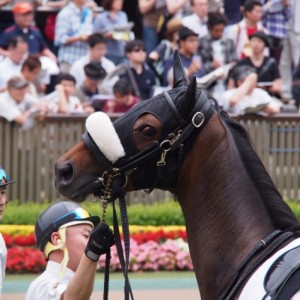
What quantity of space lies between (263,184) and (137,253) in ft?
24.6

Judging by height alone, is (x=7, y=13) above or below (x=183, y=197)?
below

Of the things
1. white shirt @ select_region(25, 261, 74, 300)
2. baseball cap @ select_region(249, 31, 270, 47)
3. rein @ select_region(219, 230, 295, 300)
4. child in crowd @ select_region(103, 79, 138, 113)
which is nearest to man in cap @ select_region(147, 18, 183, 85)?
baseball cap @ select_region(249, 31, 270, 47)

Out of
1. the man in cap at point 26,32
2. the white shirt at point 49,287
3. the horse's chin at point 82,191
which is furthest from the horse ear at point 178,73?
the man in cap at point 26,32

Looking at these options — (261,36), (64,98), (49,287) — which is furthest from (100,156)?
(261,36)

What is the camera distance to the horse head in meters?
4.75

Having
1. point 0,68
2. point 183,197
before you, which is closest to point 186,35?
point 0,68

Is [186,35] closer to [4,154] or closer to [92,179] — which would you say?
[4,154]

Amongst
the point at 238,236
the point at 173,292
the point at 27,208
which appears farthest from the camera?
the point at 27,208

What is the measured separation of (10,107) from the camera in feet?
41.6

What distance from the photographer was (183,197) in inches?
192

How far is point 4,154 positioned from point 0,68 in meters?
1.57

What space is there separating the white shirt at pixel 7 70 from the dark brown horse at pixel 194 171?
8.88m

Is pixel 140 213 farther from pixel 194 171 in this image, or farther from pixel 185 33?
pixel 194 171

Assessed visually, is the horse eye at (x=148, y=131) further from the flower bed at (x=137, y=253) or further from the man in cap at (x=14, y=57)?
the man in cap at (x=14, y=57)
